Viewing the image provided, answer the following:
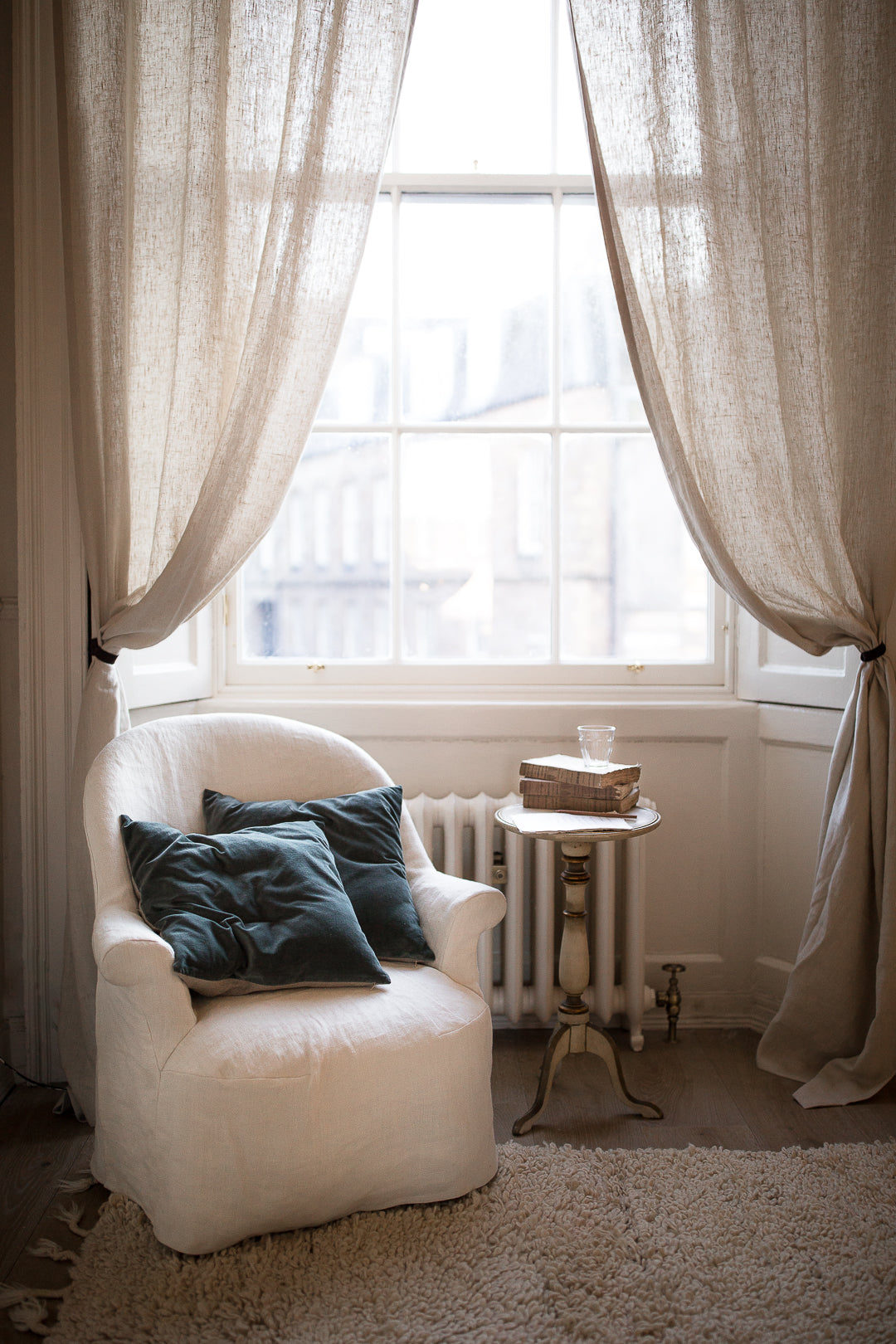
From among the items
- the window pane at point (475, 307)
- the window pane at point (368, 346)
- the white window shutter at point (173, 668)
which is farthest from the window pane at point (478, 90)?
the white window shutter at point (173, 668)

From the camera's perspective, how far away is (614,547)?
2686 mm

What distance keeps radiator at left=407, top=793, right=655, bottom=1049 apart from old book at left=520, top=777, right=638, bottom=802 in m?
0.30

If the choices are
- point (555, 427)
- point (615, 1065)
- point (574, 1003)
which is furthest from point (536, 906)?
point (555, 427)

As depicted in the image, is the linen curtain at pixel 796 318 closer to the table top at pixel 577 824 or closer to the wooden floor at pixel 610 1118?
the wooden floor at pixel 610 1118

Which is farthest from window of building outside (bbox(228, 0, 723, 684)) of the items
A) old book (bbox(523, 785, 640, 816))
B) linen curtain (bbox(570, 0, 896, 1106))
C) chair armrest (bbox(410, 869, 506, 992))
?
chair armrest (bbox(410, 869, 506, 992))

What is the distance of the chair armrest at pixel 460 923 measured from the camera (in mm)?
1941

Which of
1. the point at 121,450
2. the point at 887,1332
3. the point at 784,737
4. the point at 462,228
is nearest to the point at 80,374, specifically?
the point at 121,450

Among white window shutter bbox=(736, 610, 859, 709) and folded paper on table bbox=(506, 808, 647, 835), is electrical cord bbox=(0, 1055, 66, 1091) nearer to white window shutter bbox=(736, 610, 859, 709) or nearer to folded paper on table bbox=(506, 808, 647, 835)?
folded paper on table bbox=(506, 808, 647, 835)

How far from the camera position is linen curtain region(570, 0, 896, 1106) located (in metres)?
2.27

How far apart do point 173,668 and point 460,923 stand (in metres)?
1.05

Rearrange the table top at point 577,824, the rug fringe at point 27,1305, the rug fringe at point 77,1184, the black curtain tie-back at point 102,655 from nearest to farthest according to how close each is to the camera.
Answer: the rug fringe at point 27,1305 → the rug fringe at point 77,1184 → the table top at point 577,824 → the black curtain tie-back at point 102,655

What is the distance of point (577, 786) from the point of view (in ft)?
7.10

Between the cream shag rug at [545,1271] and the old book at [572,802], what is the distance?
0.73m

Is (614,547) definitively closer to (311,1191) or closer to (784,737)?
(784,737)
